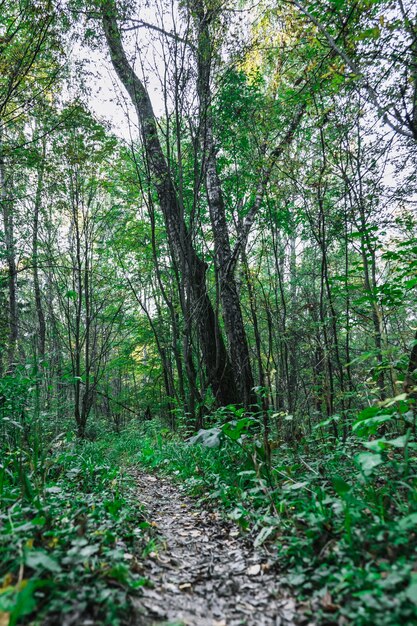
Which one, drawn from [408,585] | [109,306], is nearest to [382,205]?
[408,585]

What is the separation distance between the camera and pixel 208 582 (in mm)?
2057

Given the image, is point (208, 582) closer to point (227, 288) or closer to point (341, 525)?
point (341, 525)

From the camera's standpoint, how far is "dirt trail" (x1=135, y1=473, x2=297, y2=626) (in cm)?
167

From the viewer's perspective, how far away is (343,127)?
18.5 ft

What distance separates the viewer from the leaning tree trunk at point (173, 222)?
6.48m

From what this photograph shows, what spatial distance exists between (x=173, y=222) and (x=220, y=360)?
117 inches

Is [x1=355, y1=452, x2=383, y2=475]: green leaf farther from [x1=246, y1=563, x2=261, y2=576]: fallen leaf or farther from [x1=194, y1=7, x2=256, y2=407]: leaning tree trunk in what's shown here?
[x1=194, y1=7, x2=256, y2=407]: leaning tree trunk

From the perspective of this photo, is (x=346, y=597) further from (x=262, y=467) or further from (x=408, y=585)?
(x=262, y=467)

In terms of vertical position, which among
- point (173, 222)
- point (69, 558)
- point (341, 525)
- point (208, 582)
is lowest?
point (208, 582)

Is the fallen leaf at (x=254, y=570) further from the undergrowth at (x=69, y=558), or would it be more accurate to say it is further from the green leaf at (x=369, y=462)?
the green leaf at (x=369, y=462)

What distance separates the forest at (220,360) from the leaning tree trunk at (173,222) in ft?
0.14

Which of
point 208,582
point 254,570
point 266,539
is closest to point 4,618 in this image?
point 208,582

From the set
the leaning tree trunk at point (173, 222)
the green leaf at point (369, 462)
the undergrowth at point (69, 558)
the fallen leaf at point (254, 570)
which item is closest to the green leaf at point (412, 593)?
the green leaf at point (369, 462)

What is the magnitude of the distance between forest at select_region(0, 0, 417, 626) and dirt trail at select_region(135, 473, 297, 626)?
0.05 ft
